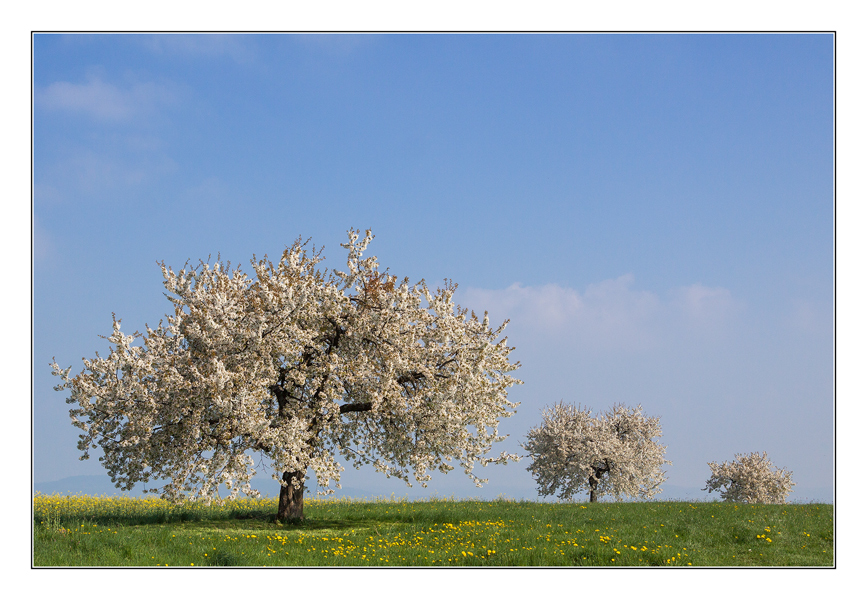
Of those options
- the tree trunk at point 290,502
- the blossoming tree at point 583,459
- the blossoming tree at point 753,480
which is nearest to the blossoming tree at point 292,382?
the tree trunk at point 290,502

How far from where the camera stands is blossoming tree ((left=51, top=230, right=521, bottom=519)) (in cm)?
1984

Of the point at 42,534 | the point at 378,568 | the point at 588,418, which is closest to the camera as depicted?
the point at 378,568

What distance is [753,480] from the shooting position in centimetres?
4984

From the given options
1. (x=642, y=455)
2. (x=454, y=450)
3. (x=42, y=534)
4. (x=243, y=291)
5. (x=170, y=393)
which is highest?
(x=243, y=291)

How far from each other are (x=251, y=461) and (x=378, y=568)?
20.3ft

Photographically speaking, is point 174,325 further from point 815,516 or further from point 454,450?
point 815,516

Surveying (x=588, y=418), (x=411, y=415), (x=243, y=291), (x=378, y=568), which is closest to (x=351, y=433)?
(x=411, y=415)

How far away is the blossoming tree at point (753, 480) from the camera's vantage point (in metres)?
49.9

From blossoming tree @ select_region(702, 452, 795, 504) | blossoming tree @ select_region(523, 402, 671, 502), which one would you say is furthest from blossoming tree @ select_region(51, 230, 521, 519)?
blossoming tree @ select_region(702, 452, 795, 504)

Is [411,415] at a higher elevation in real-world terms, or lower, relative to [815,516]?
higher

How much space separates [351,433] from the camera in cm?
2294

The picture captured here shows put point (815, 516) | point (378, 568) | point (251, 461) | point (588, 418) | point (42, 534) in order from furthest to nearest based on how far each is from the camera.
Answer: point (588, 418) → point (815, 516) → point (251, 461) → point (42, 534) → point (378, 568)

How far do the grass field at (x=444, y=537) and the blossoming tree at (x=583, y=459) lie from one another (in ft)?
51.2

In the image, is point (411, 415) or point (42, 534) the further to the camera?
point (411, 415)
